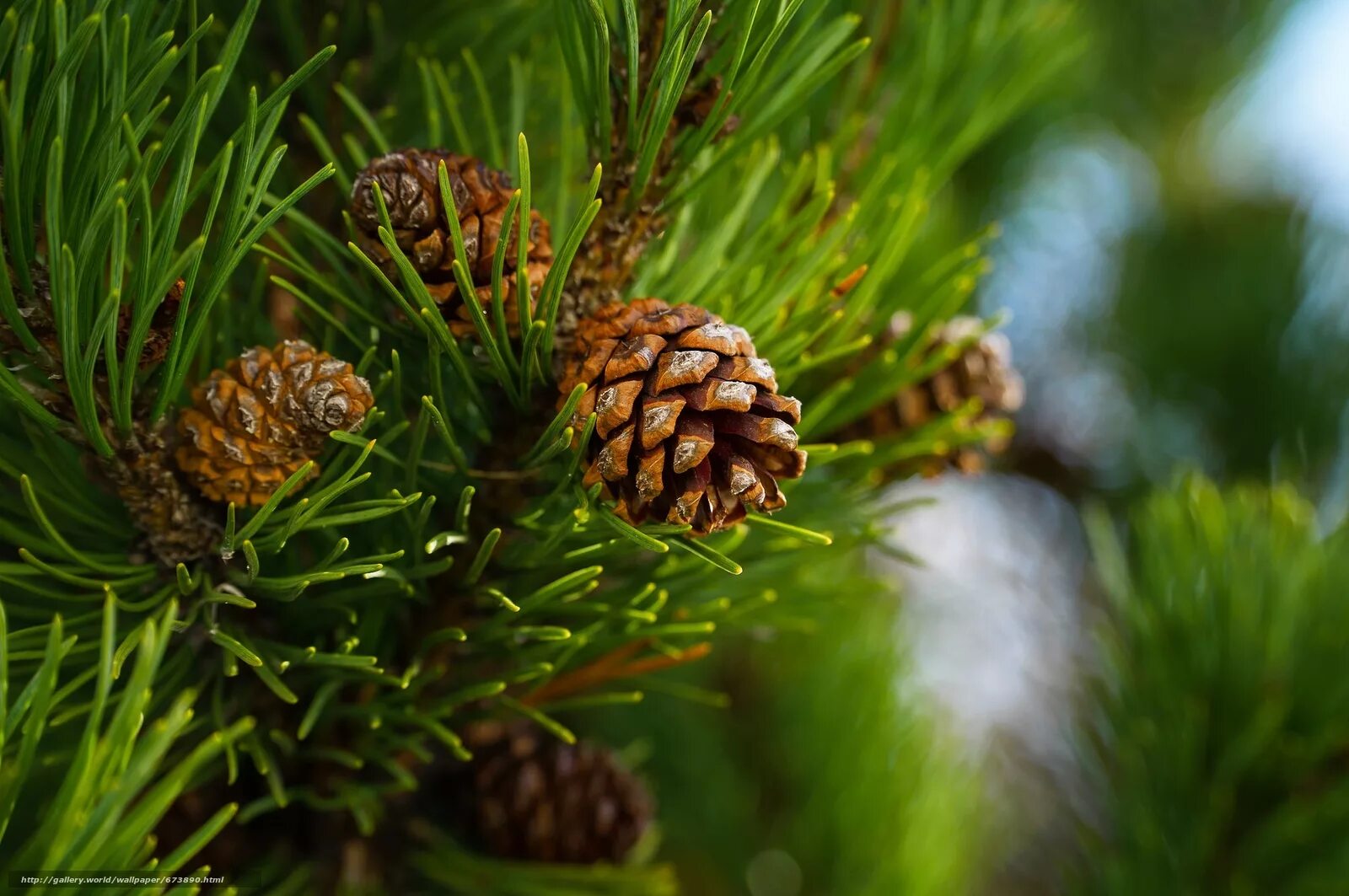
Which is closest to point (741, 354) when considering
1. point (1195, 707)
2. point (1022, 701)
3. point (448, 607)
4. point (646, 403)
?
point (646, 403)

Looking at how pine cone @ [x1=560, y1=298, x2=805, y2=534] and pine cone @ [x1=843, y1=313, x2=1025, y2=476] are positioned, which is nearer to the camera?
pine cone @ [x1=560, y1=298, x2=805, y2=534]

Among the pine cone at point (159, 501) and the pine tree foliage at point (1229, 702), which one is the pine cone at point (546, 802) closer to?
the pine cone at point (159, 501)

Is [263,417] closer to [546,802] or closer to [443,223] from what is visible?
[443,223]

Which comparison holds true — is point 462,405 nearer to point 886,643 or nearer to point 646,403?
point 646,403

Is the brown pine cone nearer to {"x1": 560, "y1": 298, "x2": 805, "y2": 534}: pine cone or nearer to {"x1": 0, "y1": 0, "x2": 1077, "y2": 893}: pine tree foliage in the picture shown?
{"x1": 0, "y1": 0, "x2": 1077, "y2": 893}: pine tree foliage

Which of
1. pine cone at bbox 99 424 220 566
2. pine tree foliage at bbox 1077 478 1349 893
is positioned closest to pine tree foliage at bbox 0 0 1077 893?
pine cone at bbox 99 424 220 566

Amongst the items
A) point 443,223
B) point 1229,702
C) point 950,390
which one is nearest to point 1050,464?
point 1229,702

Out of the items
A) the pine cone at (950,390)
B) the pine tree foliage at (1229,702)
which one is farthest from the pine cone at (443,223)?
the pine tree foliage at (1229,702)
